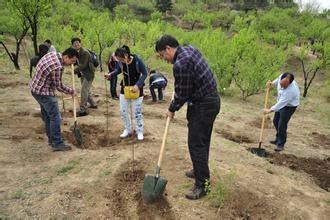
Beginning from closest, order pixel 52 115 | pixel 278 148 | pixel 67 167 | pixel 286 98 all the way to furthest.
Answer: pixel 67 167 → pixel 52 115 → pixel 286 98 → pixel 278 148

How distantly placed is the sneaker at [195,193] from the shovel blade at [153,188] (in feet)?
1.15

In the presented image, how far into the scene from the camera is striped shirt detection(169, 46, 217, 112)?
351cm

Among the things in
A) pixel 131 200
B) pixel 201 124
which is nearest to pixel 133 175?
pixel 131 200

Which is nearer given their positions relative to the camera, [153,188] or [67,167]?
[153,188]

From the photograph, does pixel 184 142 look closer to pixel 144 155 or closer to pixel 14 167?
pixel 144 155

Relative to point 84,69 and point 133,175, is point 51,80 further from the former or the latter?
point 84,69

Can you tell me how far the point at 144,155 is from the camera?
17.4ft

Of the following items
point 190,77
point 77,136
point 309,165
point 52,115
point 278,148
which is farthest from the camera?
point 278,148

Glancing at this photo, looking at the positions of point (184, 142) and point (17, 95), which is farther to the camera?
point (17, 95)

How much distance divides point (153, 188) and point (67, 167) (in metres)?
1.72

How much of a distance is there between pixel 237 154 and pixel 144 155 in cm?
187

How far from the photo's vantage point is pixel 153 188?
3920mm

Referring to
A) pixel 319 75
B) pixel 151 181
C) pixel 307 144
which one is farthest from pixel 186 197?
pixel 319 75

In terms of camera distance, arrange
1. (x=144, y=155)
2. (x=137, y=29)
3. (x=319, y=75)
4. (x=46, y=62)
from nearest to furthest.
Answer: (x=46, y=62), (x=144, y=155), (x=319, y=75), (x=137, y=29)
